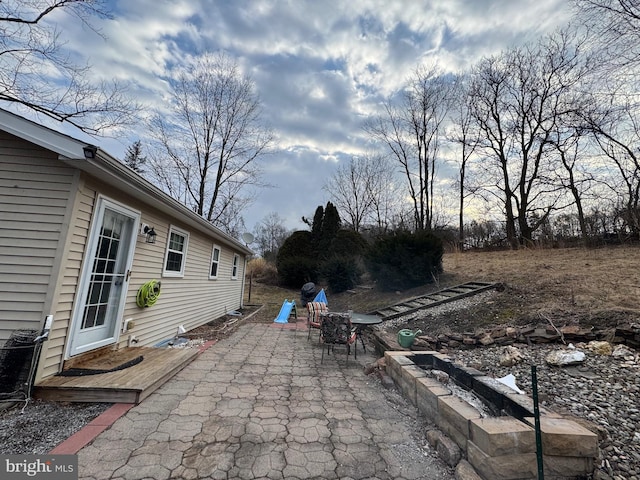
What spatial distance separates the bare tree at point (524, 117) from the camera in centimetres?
1247

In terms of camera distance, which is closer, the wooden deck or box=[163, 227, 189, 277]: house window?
the wooden deck

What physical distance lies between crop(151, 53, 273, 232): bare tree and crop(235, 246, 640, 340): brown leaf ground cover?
25.6ft

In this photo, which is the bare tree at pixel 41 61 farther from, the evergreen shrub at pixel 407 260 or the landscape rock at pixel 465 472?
the landscape rock at pixel 465 472

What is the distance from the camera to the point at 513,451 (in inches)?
65.0

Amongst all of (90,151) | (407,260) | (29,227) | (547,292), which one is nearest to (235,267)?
(407,260)

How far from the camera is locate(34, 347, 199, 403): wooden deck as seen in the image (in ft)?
8.38

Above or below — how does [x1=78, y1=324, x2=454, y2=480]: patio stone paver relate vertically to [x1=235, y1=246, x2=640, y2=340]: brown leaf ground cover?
below

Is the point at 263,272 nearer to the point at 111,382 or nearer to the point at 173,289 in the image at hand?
the point at 173,289

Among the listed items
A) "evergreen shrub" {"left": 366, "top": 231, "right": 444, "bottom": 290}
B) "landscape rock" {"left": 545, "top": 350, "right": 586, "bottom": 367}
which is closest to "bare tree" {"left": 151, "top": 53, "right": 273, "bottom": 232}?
"evergreen shrub" {"left": 366, "top": 231, "right": 444, "bottom": 290}

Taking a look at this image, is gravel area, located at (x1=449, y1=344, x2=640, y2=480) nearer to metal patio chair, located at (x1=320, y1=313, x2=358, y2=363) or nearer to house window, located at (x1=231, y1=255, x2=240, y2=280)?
metal patio chair, located at (x1=320, y1=313, x2=358, y2=363)

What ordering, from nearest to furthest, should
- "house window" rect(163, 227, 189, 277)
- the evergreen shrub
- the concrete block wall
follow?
the concrete block wall < "house window" rect(163, 227, 189, 277) < the evergreen shrub

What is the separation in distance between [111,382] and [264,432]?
1724 mm

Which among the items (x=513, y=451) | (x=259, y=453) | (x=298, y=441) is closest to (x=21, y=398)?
(x=259, y=453)

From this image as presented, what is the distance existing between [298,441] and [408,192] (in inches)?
689
